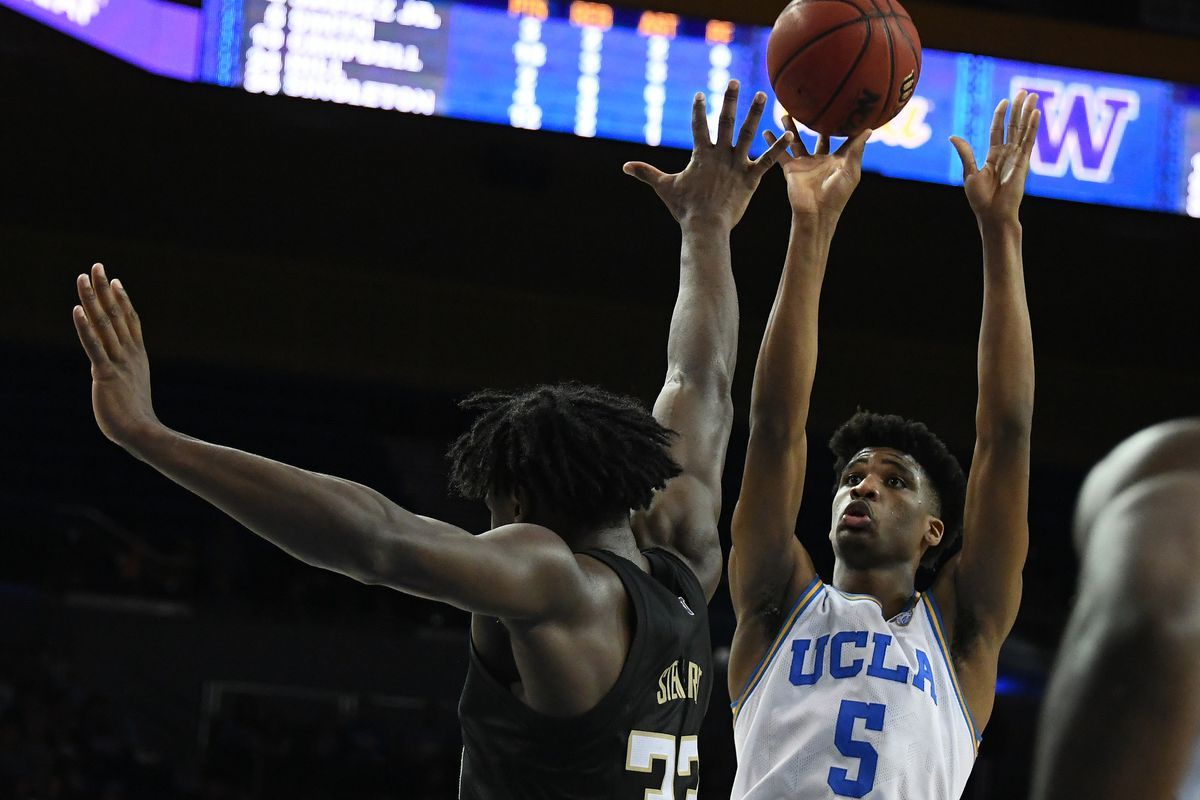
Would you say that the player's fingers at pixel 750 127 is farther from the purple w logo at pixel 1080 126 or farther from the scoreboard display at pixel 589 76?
the purple w logo at pixel 1080 126

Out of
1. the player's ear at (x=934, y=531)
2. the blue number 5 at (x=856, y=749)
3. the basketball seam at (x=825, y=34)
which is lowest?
the blue number 5 at (x=856, y=749)

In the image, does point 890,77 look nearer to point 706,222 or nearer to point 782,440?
point 706,222

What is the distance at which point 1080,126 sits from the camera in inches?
313

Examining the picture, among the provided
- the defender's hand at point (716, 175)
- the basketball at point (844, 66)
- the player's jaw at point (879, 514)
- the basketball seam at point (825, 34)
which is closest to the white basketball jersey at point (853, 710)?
the player's jaw at point (879, 514)

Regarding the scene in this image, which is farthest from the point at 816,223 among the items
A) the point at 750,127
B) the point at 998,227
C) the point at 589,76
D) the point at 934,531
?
the point at 589,76

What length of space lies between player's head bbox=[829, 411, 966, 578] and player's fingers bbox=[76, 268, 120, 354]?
176 centimetres

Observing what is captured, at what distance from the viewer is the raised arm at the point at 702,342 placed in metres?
2.69

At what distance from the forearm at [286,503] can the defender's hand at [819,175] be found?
5.20 feet

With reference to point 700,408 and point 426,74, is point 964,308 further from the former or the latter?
point 700,408

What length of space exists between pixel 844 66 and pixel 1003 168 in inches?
19.8

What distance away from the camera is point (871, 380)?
10.7 m

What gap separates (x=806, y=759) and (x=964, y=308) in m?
7.56

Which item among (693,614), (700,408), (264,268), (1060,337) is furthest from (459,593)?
(1060,337)

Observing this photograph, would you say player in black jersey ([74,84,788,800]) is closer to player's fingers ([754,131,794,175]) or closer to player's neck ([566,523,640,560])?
player's neck ([566,523,640,560])
